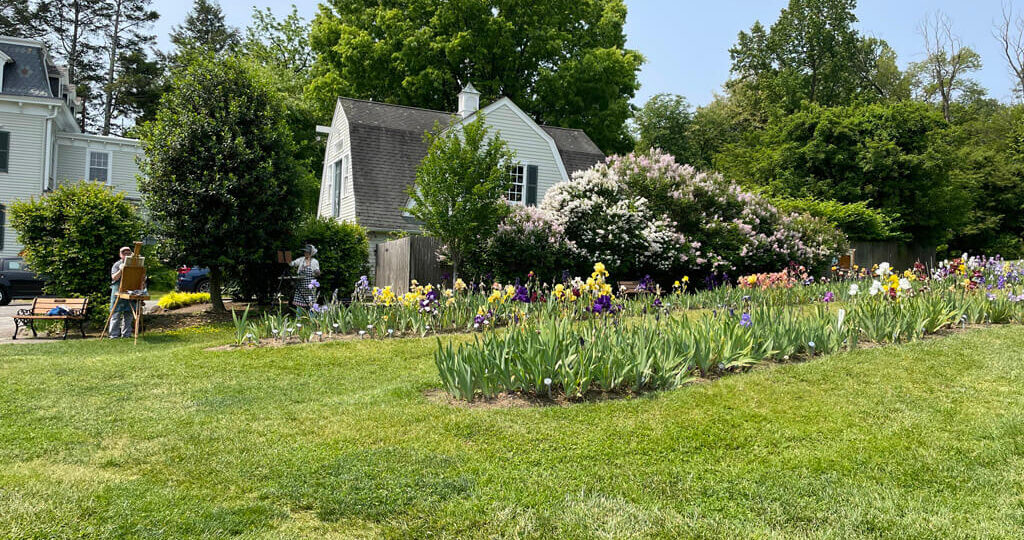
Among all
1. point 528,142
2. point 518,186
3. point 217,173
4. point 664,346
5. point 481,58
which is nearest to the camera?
point 664,346

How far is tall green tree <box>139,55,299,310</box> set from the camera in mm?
12117

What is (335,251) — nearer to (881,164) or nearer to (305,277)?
(305,277)

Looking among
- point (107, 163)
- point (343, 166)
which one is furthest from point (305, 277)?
point (107, 163)

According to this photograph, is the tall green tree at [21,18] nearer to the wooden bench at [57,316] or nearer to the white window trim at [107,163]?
the white window trim at [107,163]

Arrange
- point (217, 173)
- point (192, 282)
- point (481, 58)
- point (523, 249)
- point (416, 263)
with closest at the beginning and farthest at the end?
point (217, 173) → point (523, 249) → point (416, 263) → point (192, 282) → point (481, 58)

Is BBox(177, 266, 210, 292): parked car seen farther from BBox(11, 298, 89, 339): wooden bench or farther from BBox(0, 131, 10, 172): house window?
BBox(11, 298, 89, 339): wooden bench

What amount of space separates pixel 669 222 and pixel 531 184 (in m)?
7.87

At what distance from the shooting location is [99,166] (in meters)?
25.0

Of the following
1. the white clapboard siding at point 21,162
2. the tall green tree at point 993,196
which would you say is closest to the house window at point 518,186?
the white clapboard siding at point 21,162

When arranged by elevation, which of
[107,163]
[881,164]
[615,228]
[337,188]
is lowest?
[615,228]

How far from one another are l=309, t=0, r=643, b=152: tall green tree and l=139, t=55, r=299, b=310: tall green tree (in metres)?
16.1

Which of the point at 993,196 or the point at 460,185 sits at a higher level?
the point at 993,196

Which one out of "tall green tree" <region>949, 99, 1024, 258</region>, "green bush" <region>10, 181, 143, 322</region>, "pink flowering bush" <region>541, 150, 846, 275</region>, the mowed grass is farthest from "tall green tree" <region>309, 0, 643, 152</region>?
the mowed grass

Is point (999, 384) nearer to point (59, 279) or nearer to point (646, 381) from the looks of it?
point (646, 381)
